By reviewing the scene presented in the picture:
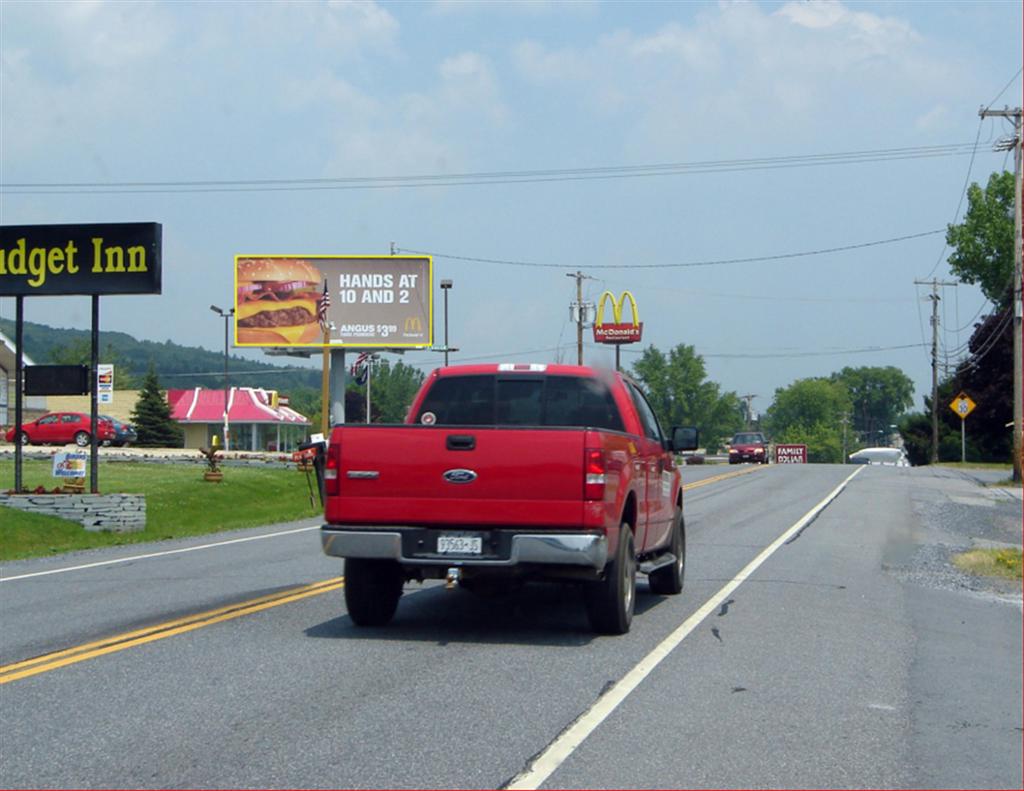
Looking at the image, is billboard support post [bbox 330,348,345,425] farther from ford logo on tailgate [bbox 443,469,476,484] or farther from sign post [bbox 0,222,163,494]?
ford logo on tailgate [bbox 443,469,476,484]

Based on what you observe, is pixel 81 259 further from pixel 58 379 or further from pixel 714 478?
pixel 714 478

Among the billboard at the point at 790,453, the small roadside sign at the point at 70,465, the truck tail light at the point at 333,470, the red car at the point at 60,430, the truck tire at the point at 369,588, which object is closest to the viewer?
the truck tail light at the point at 333,470

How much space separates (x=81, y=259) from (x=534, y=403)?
15.2 meters

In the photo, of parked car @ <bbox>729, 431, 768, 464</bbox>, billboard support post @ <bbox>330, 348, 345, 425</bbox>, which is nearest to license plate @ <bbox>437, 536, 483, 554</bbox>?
billboard support post @ <bbox>330, 348, 345, 425</bbox>

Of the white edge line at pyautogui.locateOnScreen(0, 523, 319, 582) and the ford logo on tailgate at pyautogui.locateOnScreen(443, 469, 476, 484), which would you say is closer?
the ford logo on tailgate at pyautogui.locateOnScreen(443, 469, 476, 484)

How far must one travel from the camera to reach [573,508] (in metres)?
9.33

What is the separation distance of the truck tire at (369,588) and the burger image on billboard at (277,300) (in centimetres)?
4785

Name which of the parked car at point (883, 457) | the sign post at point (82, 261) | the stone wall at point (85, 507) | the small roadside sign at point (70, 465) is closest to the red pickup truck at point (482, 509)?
the stone wall at point (85, 507)

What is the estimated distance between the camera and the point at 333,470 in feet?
32.1

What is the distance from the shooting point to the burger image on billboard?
5784cm

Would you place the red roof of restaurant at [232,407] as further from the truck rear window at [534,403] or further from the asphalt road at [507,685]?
the truck rear window at [534,403]

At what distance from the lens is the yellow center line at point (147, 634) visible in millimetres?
8823

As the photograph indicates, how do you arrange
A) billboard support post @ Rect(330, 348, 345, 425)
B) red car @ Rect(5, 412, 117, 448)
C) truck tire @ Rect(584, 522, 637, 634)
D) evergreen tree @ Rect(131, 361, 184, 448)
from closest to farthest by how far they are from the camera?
1. truck tire @ Rect(584, 522, 637, 634)
2. red car @ Rect(5, 412, 117, 448)
3. billboard support post @ Rect(330, 348, 345, 425)
4. evergreen tree @ Rect(131, 361, 184, 448)

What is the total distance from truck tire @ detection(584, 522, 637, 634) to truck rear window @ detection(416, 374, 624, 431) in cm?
141
